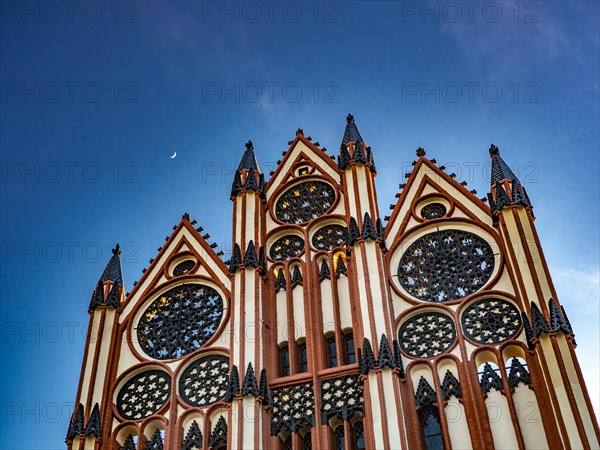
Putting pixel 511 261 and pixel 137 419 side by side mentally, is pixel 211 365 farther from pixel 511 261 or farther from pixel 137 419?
pixel 511 261

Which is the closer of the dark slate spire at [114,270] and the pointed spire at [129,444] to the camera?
the pointed spire at [129,444]

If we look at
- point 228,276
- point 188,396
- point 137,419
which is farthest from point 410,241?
point 137,419

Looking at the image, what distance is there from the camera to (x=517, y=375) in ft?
76.5

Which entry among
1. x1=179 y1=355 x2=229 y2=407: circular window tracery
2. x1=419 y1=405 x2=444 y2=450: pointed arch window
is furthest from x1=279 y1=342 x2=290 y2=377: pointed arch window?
x1=419 y1=405 x2=444 y2=450: pointed arch window

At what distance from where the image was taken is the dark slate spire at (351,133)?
30922mm

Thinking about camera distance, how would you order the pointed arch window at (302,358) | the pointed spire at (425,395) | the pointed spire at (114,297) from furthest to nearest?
1. the pointed spire at (114,297)
2. the pointed arch window at (302,358)
3. the pointed spire at (425,395)

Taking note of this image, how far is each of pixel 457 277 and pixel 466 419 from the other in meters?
5.26

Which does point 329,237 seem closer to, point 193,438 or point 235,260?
point 235,260

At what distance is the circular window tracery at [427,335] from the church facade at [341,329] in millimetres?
56

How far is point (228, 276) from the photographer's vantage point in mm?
29641

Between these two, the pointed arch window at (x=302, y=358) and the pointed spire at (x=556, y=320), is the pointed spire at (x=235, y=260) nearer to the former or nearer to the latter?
the pointed arch window at (x=302, y=358)

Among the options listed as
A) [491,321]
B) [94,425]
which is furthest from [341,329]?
[94,425]

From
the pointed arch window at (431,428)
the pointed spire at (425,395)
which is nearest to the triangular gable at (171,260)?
the pointed spire at (425,395)

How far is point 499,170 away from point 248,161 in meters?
10.3
